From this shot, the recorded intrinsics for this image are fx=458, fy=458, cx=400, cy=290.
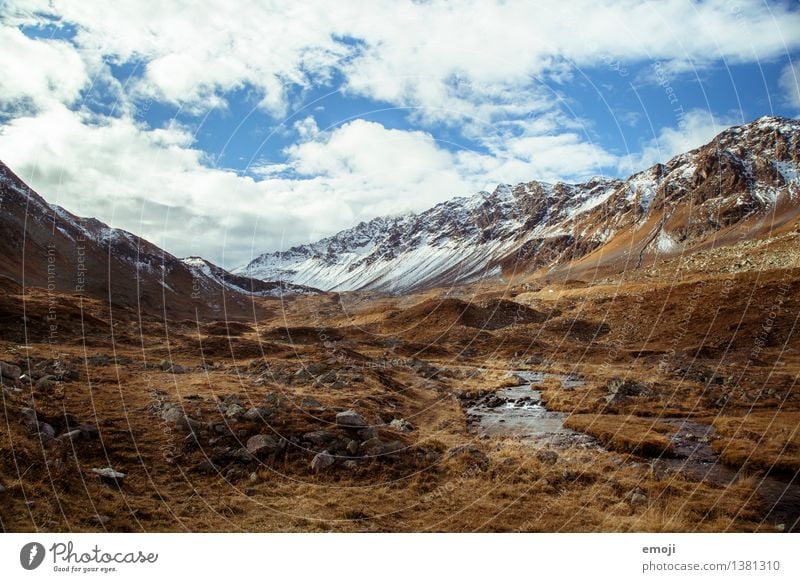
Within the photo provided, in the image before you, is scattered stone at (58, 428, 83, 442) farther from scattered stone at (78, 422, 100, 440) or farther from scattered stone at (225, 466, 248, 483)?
scattered stone at (225, 466, 248, 483)

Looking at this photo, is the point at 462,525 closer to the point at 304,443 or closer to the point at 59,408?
the point at 304,443

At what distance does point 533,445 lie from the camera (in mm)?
19391

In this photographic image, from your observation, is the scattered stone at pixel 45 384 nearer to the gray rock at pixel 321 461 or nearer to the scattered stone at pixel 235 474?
the scattered stone at pixel 235 474

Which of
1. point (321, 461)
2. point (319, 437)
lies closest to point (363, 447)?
point (319, 437)

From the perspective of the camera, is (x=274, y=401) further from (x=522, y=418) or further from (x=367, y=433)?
(x=522, y=418)

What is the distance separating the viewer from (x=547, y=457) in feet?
56.2

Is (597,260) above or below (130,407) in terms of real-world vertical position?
above

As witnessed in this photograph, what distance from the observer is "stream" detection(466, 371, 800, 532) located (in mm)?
13805

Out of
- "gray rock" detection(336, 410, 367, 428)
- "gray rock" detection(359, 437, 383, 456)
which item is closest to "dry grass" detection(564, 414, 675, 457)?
"gray rock" detection(359, 437, 383, 456)

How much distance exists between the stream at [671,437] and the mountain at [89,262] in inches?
Answer: 3163

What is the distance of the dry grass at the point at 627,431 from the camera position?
18859 mm

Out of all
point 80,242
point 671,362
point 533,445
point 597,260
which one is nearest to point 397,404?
point 533,445

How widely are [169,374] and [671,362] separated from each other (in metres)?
41.6
